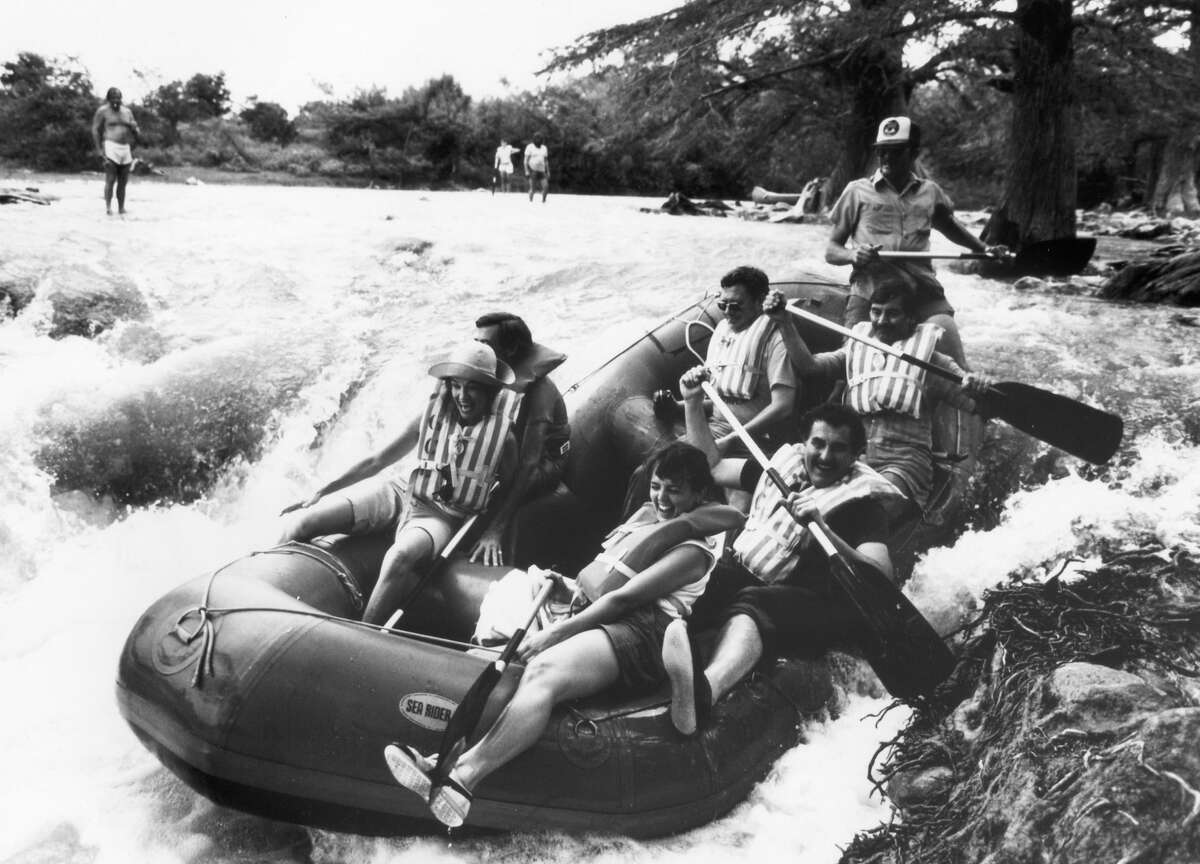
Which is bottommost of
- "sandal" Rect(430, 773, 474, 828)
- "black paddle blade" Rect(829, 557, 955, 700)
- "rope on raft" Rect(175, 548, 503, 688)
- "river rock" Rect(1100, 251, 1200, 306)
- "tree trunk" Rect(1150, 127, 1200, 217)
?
"sandal" Rect(430, 773, 474, 828)

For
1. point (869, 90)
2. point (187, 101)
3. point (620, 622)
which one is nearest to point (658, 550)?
point (620, 622)

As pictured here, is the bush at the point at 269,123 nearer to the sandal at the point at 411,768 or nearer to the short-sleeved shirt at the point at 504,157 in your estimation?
the short-sleeved shirt at the point at 504,157

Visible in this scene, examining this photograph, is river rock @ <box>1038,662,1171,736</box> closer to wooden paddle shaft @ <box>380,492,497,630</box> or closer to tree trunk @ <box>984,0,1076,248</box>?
wooden paddle shaft @ <box>380,492,497,630</box>

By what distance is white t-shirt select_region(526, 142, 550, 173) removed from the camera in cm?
1211

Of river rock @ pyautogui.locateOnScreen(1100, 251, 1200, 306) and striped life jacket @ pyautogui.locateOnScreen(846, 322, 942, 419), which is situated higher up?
river rock @ pyautogui.locateOnScreen(1100, 251, 1200, 306)

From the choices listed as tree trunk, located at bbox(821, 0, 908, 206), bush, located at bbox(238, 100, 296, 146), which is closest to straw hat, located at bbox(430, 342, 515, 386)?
tree trunk, located at bbox(821, 0, 908, 206)

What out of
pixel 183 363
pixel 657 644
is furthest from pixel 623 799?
pixel 183 363

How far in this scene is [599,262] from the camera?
24.3 feet

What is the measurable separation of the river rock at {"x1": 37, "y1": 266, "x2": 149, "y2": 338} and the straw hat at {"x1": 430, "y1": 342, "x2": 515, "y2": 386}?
3.28 metres

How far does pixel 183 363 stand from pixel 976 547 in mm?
4311

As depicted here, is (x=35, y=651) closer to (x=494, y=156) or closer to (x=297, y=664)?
(x=297, y=664)

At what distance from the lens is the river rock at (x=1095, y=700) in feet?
8.95

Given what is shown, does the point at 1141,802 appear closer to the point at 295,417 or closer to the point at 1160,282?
the point at 295,417

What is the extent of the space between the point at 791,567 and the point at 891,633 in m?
0.41
